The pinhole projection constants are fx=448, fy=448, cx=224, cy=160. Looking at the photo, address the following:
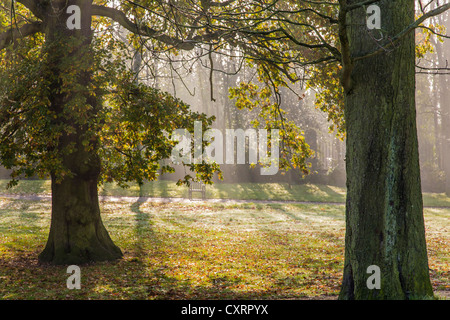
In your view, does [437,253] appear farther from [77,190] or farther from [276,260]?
[77,190]

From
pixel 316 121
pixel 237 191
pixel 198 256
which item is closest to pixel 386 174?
pixel 198 256

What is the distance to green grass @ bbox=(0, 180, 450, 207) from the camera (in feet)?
89.6

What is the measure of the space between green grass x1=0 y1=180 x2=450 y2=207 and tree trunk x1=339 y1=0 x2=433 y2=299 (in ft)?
70.8

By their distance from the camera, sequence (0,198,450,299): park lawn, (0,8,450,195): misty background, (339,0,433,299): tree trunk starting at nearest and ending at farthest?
(339,0,433,299): tree trunk
(0,198,450,299): park lawn
(0,8,450,195): misty background

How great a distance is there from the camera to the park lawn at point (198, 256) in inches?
307

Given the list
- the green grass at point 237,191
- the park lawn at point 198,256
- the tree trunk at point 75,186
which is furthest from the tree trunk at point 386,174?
the green grass at point 237,191

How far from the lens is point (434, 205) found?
1081 inches

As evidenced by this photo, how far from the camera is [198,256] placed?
11.3 meters

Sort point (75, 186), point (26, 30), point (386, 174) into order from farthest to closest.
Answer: point (26, 30)
point (75, 186)
point (386, 174)

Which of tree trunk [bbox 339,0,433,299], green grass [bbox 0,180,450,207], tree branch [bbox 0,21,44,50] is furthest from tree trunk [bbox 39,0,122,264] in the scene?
green grass [bbox 0,180,450,207]

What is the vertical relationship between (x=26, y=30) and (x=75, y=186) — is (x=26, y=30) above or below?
above

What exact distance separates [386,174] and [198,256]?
7.11 m

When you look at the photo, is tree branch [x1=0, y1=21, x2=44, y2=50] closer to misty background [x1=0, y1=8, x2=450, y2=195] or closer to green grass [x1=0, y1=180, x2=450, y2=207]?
green grass [x1=0, y1=180, x2=450, y2=207]

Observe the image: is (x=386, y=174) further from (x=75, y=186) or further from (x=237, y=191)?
Result: (x=237, y=191)
